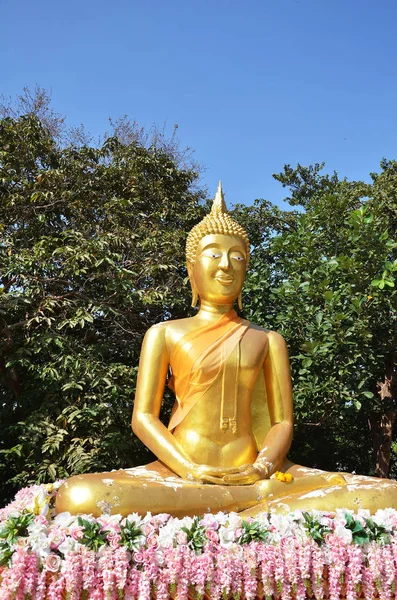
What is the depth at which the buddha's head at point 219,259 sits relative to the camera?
4.81 m

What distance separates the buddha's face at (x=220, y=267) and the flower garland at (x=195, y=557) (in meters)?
2.00

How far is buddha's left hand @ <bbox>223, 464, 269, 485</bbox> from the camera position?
3967 millimetres

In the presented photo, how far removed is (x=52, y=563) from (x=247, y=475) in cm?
153

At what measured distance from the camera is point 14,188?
7.49 m

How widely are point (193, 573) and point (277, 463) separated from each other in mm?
1384

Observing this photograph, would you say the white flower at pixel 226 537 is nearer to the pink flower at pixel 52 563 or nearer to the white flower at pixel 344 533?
the white flower at pixel 344 533

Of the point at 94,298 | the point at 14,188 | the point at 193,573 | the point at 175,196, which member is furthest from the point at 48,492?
the point at 175,196

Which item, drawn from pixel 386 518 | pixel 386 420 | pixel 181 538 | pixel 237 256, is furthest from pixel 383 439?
pixel 181 538

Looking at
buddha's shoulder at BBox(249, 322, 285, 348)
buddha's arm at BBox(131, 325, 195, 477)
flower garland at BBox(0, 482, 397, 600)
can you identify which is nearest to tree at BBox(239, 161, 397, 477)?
buddha's shoulder at BBox(249, 322, 285, 348)

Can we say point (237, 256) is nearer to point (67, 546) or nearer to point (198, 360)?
point (198, 360)

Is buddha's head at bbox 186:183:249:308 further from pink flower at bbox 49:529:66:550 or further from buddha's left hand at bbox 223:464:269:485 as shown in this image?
pink flower at bbox 49:529:66:550

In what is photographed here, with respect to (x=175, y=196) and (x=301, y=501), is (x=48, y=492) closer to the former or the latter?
(x=301, y=501)

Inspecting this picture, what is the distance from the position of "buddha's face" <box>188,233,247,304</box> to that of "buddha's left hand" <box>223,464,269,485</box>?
4.69ft

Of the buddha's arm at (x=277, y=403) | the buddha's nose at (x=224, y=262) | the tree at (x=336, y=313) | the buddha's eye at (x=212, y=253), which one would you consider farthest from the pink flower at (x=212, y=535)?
the tree at (x=336, y=313)
